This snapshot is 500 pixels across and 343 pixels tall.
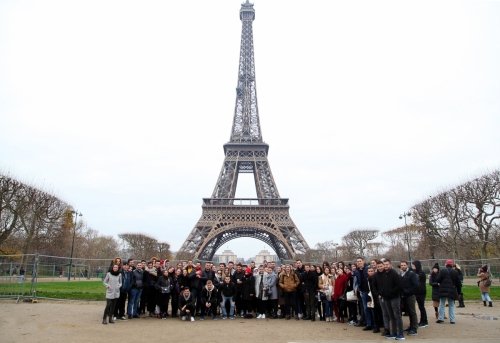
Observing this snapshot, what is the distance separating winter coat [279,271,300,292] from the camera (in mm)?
11758

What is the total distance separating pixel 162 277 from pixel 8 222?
28.3m

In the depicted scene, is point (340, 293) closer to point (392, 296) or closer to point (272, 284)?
point (272, 284)

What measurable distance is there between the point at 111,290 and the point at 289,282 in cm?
533

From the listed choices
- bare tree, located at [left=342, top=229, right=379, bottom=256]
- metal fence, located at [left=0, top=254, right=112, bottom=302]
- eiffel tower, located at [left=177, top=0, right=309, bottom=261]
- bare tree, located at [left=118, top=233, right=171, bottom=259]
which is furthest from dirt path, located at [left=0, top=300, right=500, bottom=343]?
bare tree, located at [left=342, top=229, right=379, bottom=256]

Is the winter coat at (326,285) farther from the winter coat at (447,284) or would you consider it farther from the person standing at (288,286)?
the winter coat at (447,284)

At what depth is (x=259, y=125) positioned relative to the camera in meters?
56.9

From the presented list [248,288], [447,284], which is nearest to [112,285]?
[248,288]

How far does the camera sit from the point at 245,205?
49.0 metres

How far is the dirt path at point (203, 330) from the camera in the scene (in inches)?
324

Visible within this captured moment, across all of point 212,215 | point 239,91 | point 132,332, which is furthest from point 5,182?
point 239,91

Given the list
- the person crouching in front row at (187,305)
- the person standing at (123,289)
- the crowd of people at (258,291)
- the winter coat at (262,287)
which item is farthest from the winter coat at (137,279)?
the winter coat at (262,287)

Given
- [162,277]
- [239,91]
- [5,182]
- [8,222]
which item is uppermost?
[239,91]

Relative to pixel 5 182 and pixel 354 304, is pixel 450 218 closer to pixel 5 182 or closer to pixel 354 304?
pixel 354 304

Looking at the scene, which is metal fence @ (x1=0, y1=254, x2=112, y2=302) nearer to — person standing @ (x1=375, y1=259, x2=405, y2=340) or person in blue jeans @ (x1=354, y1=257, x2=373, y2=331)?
person in blue jeans @ (x1=354, y1=257, x2=373, y2=331)
